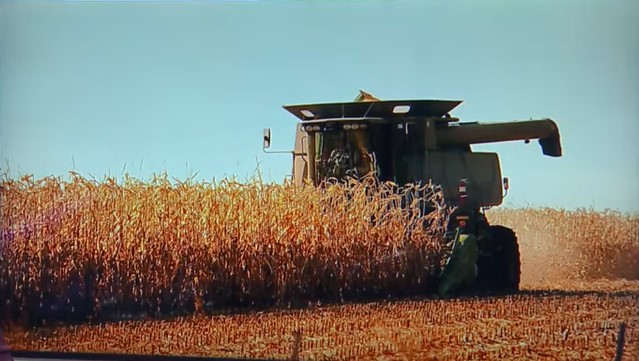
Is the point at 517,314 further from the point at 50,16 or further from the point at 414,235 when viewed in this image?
the point at 50,16

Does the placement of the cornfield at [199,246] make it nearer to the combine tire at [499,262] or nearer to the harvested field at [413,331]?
the harvested field at [413,331]

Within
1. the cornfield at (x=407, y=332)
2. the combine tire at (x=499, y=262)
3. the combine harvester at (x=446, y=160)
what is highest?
the combine harvester at (x=446, y=160)

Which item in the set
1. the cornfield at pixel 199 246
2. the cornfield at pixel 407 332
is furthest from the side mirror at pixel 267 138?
the cornfield at pixel 407 332

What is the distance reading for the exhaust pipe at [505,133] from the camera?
435 centimetres

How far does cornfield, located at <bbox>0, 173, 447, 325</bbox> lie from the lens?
4.56 m

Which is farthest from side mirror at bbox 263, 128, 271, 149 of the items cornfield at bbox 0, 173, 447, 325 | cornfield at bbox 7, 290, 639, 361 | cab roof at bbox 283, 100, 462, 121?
cornfield at bbox 7, 290, 639, 361

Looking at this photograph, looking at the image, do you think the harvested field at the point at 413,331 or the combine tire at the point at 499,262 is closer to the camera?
the harvested field at the point at 413,331

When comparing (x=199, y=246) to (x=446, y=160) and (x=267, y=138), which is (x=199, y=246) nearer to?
(x=267, y=138)

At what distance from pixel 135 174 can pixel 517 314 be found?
226 centimetres

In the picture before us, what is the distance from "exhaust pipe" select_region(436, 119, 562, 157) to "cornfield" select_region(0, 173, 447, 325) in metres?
0.30

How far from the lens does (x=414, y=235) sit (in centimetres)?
453

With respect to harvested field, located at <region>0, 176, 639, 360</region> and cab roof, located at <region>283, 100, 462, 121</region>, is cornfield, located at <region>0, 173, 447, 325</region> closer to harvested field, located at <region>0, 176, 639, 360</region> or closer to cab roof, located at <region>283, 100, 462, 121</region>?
harvested field, located at <region>0, 176, 639, 360</region>

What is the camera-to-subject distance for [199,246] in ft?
15.6

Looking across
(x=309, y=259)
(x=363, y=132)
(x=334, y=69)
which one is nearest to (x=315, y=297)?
(x=309, y=259)
